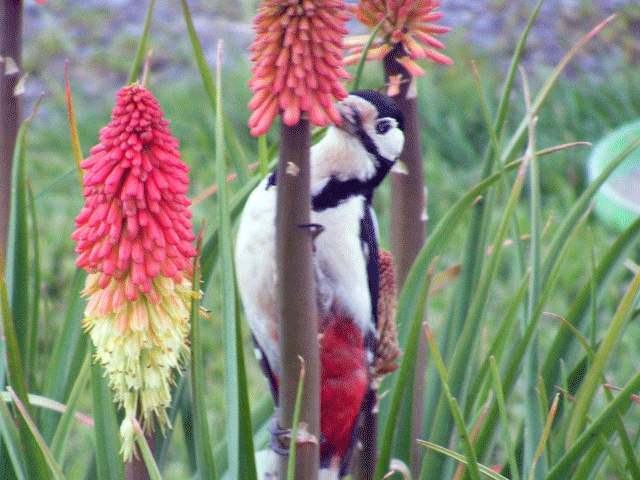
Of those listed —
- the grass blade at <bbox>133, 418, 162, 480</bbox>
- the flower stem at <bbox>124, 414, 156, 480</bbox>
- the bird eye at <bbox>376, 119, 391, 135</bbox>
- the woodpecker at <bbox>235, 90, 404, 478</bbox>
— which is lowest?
the flower stem at <bbox>124, 414, 156, 480</bbox>

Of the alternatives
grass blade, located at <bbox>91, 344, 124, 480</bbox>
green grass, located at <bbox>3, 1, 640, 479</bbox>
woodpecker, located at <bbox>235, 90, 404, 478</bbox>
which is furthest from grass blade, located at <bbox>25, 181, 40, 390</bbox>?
green grass, located at <bbox>3, 1, 640, 479</bbox>

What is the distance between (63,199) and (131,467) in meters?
2.28

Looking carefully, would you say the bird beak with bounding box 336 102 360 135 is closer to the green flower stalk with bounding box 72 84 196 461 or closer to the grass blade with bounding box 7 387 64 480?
the green flower stalk with bounding box 72 84 196 461

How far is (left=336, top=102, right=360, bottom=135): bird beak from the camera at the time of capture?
701 mm

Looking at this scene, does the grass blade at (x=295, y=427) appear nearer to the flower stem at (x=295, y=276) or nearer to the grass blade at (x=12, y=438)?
the flower stem at (x=295, y=276)

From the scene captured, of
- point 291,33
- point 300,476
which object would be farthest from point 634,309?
point 291,33

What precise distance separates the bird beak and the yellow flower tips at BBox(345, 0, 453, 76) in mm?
100

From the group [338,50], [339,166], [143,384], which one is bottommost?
[143,384]

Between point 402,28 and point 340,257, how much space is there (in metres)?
0.27

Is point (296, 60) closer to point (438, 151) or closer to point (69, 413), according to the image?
point (69, 413)

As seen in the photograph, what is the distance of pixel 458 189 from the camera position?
2.69 meters

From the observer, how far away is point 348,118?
71cm

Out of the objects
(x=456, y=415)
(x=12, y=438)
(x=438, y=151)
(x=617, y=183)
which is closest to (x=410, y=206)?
(x=456, y=415)

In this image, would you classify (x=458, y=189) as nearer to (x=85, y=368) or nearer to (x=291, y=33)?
(x=85, y=368)
